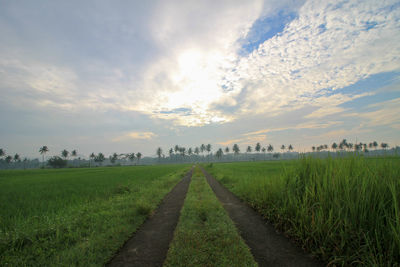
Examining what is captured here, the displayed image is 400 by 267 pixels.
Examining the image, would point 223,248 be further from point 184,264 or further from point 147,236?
point 147,236

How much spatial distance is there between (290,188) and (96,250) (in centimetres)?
626

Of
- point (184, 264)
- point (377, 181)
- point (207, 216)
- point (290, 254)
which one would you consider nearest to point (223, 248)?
point (184, 264)

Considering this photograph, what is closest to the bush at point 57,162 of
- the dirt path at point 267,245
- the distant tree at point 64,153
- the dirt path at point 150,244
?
the distant tree at point 64,153

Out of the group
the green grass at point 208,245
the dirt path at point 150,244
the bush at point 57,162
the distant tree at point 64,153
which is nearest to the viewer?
the green grass at point 208,245

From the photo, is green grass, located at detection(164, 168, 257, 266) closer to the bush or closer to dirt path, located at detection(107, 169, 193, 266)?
dirt path, located at detection(107, 169, 193, 266)

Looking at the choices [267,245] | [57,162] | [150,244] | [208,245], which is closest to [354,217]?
[267,245]

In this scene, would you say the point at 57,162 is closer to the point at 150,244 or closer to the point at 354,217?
the point at 150,244

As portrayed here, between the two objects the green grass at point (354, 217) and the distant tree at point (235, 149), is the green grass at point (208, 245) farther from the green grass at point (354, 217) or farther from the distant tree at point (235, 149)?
the distant tree at point (235, 149)

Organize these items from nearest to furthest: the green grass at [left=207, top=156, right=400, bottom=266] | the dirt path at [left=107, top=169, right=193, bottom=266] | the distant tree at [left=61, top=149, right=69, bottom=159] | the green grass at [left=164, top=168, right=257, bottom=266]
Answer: the green grass at [left=207, top=156, right=400, bottom=266] < the green grass at [left=164, top=168, right=257, bottom=266] < the dirt path at [left=107, top=169, right=193, bottom=266] < the distant tree at [left=61, top=149, right=69, bottom=159]

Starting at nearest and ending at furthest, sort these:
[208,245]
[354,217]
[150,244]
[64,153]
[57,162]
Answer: [354,217]
[208,245]
[150,244]
[57,162]
[64,153]

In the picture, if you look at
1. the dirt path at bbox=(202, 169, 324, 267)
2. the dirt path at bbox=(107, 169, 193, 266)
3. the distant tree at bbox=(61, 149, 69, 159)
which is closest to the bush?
the distant tree at bbox=(61, 149, 69, 159)

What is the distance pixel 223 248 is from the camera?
3.87 meters

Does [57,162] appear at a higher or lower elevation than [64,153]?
lower

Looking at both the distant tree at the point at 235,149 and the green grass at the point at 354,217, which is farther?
the distant tree at the point at 235,149
